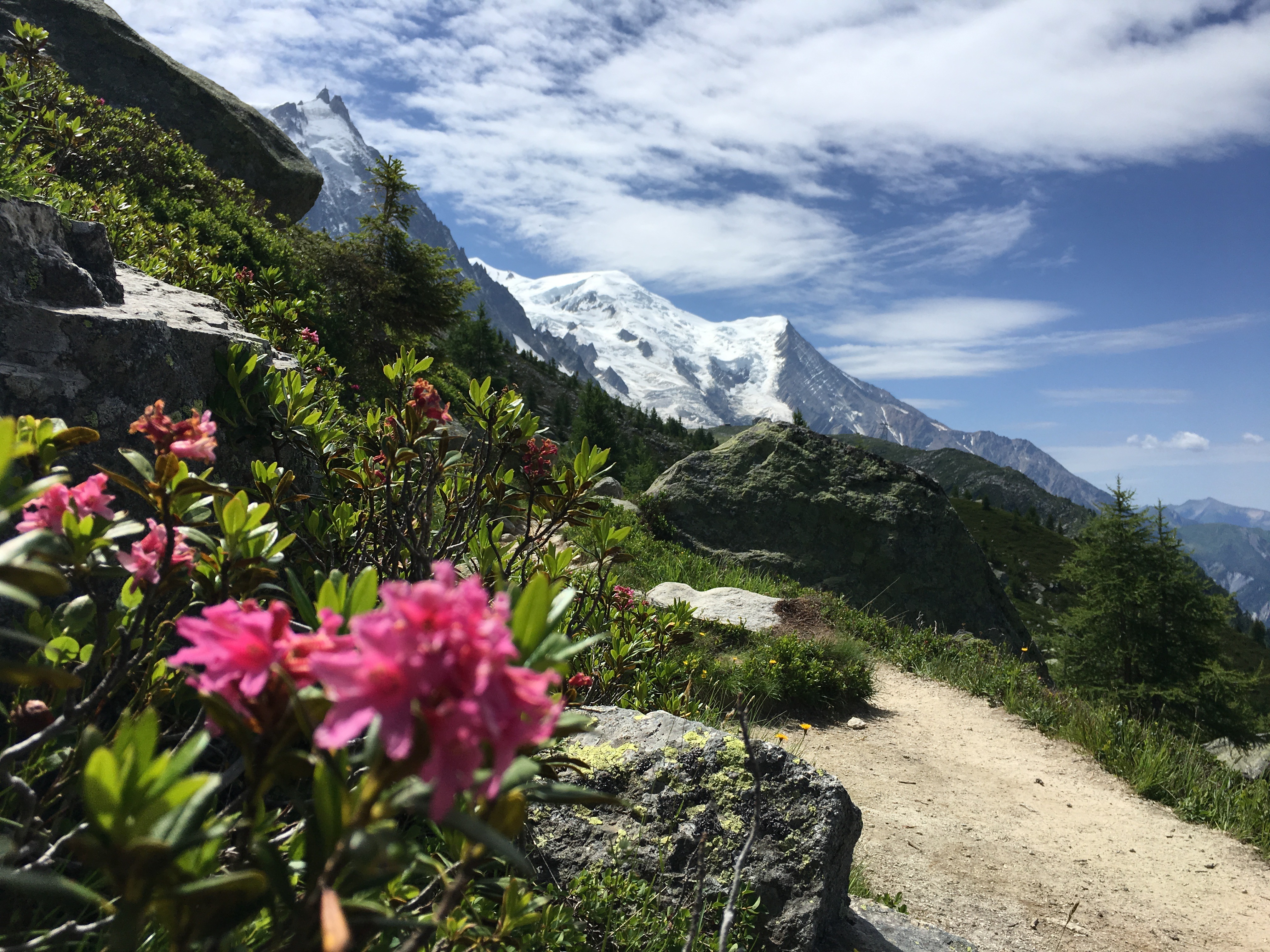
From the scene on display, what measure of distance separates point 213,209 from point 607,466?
11.7 meters

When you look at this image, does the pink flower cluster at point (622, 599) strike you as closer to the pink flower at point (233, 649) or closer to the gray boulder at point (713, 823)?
the gray boulder at point (713, 823)

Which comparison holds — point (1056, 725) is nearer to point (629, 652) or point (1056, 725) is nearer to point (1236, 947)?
point (1236, 947)

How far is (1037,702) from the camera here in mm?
7332

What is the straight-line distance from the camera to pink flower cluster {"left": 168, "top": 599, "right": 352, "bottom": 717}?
0.80 meters

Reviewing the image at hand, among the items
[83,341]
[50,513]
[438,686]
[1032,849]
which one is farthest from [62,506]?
[1032,849]

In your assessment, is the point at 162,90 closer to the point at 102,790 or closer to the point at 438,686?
the point at 102,790

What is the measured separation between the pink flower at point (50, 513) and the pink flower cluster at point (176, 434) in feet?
0.60

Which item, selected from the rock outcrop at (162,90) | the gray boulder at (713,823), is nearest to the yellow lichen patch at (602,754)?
the gray boulder at (713,823)

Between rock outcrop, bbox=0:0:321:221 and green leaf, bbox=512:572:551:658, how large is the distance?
17.1 meters

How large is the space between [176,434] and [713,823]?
7.93ft

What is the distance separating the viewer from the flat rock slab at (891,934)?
9.65 ft

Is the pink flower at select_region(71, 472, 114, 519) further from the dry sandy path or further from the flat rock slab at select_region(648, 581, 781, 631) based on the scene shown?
the flat rock slab at select_region(648, 581, 781, 631)

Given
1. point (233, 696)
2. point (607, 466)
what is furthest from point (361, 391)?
point (233, 696)

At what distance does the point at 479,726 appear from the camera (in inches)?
26.9
